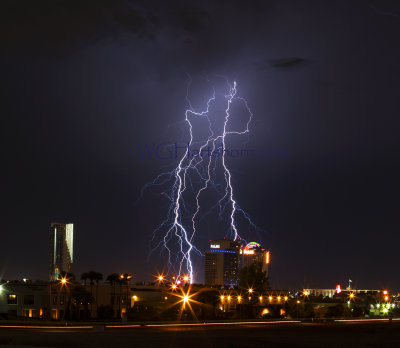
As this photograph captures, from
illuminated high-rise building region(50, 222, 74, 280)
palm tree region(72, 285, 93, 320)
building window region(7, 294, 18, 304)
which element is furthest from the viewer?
illuminated high-rise building region(50, 222, 74, 280)

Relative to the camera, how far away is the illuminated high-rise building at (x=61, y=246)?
168000 mm

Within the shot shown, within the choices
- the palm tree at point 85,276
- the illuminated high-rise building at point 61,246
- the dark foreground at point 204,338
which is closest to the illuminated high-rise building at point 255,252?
the illuminated high-rise building at point 61,246

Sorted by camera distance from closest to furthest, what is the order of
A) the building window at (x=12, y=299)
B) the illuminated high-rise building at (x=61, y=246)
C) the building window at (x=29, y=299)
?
the building window at (x=12, y=299)
the building window at (x=29, y=299)
the illuminated high-rise building at (x=61, y=246)

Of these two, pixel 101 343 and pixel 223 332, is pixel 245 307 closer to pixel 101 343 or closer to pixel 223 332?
pixel 223 332

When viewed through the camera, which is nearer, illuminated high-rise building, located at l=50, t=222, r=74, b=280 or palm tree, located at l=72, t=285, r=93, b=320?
palm tree, located at l=72, t=285, r=93, b=320

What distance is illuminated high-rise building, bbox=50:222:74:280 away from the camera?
6614 inches

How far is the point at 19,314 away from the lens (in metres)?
57.7

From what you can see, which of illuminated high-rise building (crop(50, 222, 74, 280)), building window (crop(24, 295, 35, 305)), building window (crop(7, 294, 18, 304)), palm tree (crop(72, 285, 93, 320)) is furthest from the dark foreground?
illuminated high-rise building (crop(50, 222, 74, 280))

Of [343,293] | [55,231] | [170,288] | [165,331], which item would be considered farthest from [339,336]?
[55,231]

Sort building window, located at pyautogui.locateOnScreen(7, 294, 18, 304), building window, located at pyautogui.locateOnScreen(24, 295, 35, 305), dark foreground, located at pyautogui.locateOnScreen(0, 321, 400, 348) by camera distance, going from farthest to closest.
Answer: building window, located at pyautogui.locateOnScreen(24, 295, 35, 305) < building window, located at pyautogui.locateOnScreen(7, 294, 18, 304) < dark foreground, located at pyautogui.locateOnScreen(0, 321, 400, 348)

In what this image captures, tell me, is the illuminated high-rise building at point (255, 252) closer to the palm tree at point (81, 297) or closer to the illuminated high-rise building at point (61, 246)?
the illuminated high-rise building at point (61, 246)

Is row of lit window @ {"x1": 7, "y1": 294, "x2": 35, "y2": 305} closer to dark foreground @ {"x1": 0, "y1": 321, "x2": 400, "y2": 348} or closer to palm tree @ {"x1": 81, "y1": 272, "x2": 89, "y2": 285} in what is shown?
palm tree @ {"x1": 81, "y1": 272, "x2": 89, "y2": 285}

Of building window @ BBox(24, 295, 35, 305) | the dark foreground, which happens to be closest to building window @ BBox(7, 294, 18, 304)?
building window @ BBox(24, 295, 35, 305)

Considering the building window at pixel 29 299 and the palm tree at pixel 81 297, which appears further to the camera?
→ the building window at pixel 29 299
